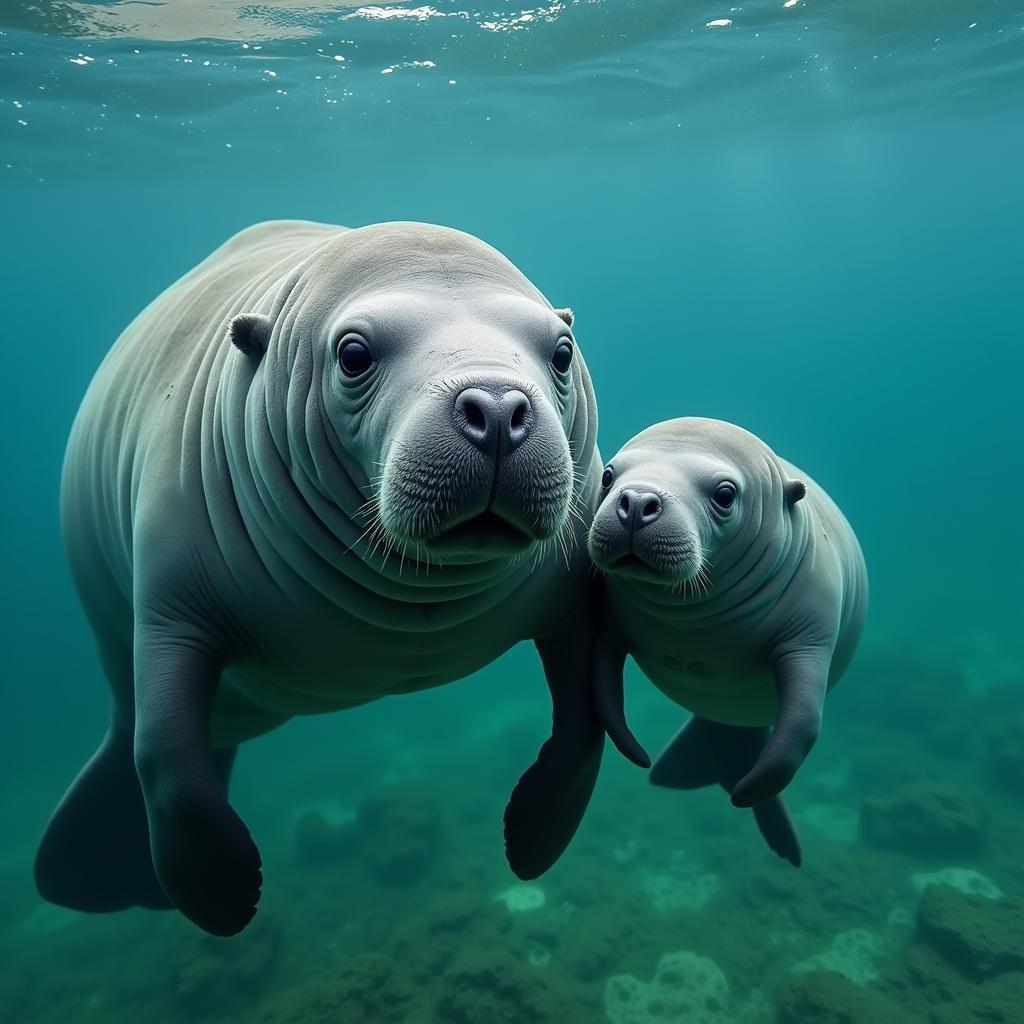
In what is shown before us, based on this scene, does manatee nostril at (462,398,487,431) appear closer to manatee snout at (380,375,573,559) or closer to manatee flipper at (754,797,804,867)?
manatee snout at (380,375,573,559)

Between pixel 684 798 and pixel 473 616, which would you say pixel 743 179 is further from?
pixel 473 616

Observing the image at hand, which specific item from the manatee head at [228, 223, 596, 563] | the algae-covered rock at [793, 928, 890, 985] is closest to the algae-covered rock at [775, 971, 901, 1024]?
the algae-covered rock at [793, 928, 890, 985]

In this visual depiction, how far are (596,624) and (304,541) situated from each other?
1566 millimetres

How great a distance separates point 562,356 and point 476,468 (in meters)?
0.64

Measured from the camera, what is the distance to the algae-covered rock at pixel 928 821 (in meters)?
12.3

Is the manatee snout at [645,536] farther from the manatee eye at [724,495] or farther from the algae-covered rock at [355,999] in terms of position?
the algae-covered rock at [355,999]

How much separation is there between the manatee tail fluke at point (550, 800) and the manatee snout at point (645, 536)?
31.8 inches

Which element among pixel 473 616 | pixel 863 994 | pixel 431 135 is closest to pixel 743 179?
pixel 431 135

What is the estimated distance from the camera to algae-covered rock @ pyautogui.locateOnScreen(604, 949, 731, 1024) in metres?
8.73

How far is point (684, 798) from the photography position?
15148mm

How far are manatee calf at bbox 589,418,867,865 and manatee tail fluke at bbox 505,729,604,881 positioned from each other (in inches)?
7.3

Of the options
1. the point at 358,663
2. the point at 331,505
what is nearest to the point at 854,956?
the point at 358,663

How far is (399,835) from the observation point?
538 inches

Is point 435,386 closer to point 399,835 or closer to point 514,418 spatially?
point 514,418
